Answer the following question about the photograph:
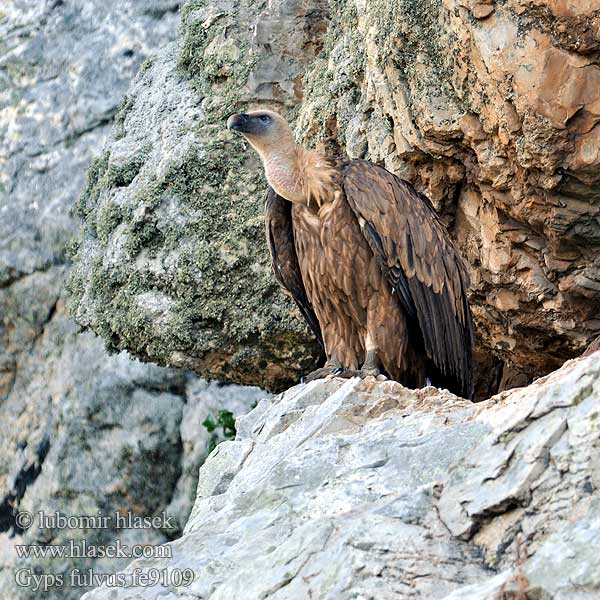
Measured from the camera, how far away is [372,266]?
6547mm

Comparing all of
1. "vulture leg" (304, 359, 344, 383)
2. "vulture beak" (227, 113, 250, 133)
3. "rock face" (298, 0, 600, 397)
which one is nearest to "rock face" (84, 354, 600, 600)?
"vulture leg" (304, 359, 344, 383)

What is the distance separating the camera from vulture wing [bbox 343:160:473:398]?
252 inches

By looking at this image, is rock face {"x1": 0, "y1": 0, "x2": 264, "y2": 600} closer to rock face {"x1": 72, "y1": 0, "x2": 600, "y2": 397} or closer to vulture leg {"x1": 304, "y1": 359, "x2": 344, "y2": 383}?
rock face {"x1": 72, "y1": 0, "x2": 600, "y2": 397}

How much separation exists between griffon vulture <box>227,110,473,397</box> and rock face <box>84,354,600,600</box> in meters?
1.37

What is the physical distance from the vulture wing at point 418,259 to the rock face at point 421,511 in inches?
51.8

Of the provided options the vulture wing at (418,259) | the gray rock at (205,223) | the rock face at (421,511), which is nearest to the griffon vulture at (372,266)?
the vulture wing at (418,259)

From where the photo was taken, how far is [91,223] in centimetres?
863

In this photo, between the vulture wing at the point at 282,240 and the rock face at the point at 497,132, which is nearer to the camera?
the rock face at the point at 497,132

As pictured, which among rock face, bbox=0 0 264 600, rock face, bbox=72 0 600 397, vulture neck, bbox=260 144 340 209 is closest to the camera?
rock face, bbox=72 0 600 397

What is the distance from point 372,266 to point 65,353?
4.11 metres

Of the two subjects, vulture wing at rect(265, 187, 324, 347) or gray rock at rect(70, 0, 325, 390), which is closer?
vulture wing at rect(265, 187, 324, 347)

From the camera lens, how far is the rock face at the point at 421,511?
3570 mm

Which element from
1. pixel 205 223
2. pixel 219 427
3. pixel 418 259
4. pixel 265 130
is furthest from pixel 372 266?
pixel 219 427

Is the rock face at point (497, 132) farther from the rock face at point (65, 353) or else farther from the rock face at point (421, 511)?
the rock face at point (65, 353)
